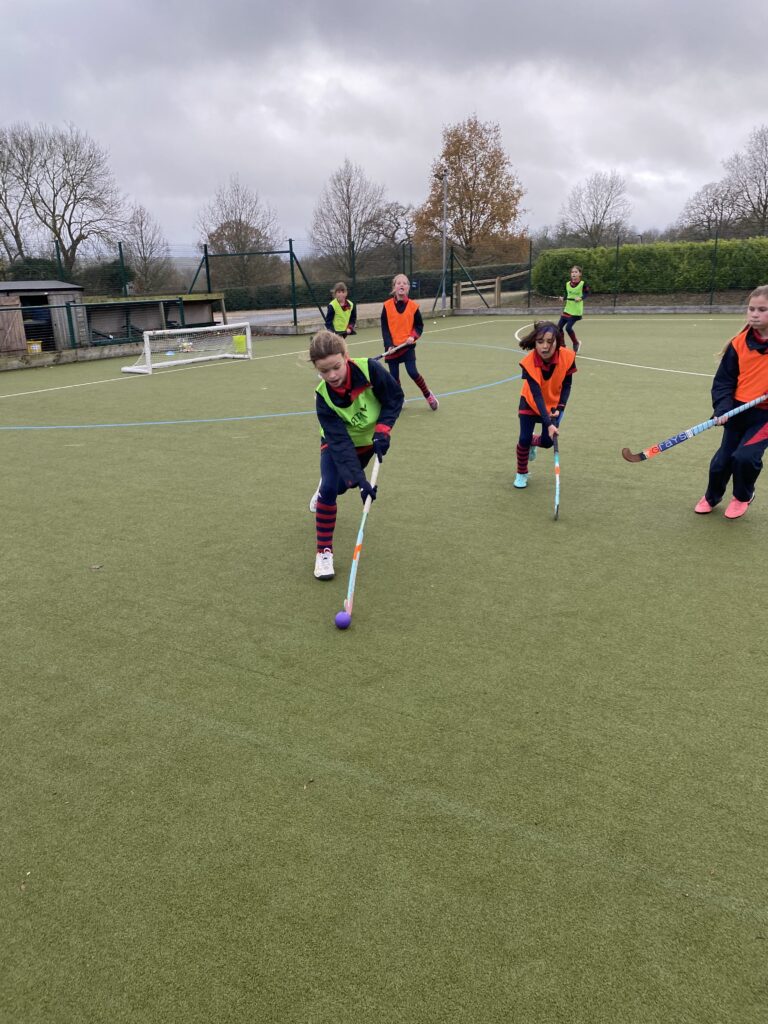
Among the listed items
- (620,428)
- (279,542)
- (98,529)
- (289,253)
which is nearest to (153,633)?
(279,542)

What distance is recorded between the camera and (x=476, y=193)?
3747cm

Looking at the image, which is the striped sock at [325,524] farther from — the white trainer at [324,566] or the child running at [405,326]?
the child running at [405,326]

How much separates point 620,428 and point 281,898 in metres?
6.75

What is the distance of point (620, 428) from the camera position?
7762 mm

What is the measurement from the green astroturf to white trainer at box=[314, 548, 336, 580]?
0.10 meters

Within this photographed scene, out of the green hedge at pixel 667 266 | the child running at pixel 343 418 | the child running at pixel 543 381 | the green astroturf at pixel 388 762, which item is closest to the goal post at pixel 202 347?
the green astroturf at pixel 388 762

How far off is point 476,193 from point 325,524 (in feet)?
124

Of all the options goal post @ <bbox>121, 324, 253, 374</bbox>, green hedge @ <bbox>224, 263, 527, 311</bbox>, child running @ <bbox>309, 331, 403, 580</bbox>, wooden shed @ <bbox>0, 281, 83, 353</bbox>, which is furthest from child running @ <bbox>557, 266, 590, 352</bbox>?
child running @ <bbox>309, 331, 403, 580</bbox>

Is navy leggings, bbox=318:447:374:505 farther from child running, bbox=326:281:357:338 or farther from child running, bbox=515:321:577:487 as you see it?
child running, bbox=326:281:357:338

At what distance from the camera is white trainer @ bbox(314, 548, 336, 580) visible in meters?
4.20

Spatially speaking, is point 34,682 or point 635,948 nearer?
point 635,948

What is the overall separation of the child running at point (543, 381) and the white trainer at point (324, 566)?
205 centimetres

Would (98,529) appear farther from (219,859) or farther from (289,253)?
(289,253)

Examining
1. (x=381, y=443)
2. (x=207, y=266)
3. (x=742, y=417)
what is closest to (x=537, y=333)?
(x=742, y=417)
